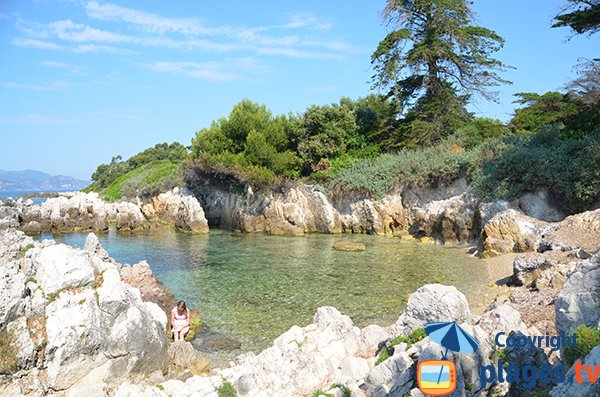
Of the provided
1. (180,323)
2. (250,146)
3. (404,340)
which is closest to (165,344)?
(180,323)

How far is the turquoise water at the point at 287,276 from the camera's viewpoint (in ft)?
45.4

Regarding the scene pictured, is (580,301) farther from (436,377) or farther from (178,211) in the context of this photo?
(178,211)

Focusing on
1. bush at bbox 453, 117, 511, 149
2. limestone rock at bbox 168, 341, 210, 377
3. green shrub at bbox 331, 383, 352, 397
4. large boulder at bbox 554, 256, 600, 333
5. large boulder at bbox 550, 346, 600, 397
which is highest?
bush at bbox 453, 117, 511, 149

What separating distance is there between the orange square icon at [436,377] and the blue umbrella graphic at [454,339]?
77 millimetres

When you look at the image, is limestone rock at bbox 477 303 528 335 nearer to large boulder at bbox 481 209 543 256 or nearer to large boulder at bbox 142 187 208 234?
large boulder at bbox 481 209 543 256

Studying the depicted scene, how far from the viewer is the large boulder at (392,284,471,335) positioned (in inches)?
353

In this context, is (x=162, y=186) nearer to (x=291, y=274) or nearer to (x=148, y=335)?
(x=291, y=274)

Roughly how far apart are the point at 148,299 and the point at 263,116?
1023 inches

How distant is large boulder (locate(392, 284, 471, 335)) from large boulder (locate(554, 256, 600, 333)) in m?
1.93

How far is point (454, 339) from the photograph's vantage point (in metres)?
6.95

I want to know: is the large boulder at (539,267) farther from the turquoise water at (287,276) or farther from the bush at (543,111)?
the bush at (543,111)

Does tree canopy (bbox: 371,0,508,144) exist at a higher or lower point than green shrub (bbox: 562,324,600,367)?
higher

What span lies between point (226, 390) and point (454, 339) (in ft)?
14.4

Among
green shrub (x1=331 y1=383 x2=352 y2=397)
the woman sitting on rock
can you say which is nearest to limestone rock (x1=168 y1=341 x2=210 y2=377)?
the woman sitting on rock
